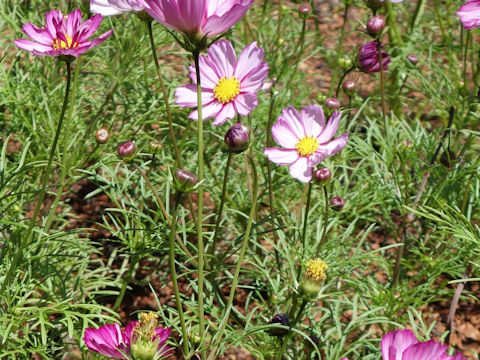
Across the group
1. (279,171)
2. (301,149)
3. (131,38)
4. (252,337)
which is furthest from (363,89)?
(252,337)

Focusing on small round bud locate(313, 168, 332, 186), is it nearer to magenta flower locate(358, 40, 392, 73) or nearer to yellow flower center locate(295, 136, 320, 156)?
yellow flower center locate(295, 136, 320, 156)

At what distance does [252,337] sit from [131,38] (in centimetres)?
87

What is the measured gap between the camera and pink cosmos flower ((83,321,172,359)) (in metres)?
0.82

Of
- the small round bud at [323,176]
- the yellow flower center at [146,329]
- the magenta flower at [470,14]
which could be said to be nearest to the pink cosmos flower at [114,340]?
the yellow flower center at [146,329]

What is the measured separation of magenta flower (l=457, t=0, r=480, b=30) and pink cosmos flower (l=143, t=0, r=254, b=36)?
1.34 ft

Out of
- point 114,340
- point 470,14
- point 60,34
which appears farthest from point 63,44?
point 470,14

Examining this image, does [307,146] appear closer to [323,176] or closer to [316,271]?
[323,176]

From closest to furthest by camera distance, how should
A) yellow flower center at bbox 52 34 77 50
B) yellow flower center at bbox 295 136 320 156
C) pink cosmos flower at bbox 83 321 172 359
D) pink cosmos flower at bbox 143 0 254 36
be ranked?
1. pink cosmos flower at bbox 143 0 254 36
2. pink cosmos flower at bbox 83 321 172 359
3. yellow flower center at bbox 52 34 77 50
4. yellow flower center at bbox 295 136 320 156

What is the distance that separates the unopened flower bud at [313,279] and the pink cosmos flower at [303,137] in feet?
0.91

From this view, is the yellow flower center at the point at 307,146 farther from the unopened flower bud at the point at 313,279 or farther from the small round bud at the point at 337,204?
the unopened flower bud at the point at 313,279

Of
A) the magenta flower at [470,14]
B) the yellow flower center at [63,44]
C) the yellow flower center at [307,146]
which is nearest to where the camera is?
the magenta flower at [470,14]

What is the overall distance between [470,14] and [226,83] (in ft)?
1.40

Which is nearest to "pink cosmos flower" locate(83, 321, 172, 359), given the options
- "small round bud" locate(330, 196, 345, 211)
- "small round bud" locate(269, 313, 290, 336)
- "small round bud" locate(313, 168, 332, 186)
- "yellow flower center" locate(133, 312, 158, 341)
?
"yellow flower center" locate(133, 312, 158, 341)

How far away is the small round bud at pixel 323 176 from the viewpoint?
40.1 inches
